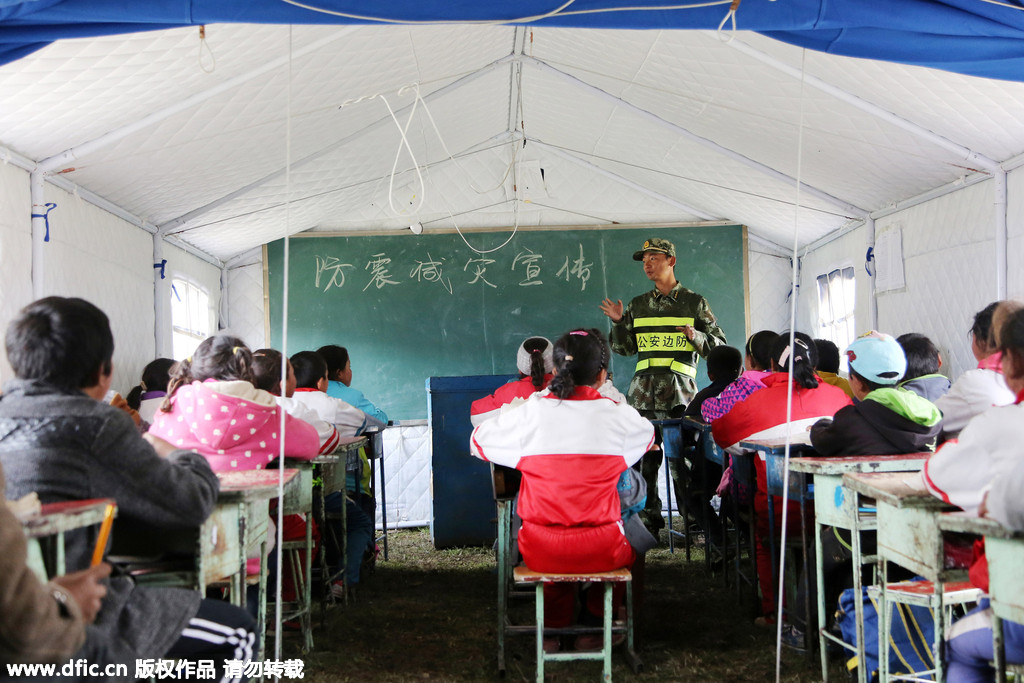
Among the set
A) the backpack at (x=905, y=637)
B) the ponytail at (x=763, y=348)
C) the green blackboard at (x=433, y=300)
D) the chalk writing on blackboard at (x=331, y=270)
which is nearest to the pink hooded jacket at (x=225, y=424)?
the backpack at (x=905, y=637)

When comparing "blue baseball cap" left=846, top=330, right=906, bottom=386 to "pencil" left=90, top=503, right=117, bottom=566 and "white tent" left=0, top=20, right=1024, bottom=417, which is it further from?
"pencil" left=90, top=503, right=117, bottom=566

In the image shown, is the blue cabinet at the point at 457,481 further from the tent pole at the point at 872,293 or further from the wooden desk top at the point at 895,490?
the wooden desk top at the point at 895,490

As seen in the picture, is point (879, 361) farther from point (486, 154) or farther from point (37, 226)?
point (486, 154)

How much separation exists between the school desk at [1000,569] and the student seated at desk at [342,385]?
3.08m

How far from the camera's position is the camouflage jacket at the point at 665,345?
4.70 meters

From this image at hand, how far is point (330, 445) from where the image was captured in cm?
320

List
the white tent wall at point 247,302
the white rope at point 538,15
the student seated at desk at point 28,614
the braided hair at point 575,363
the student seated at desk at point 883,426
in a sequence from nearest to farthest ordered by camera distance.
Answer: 1. the student seated at desk at point 28,614
2. the white rope at point 538,15
3. the student seated at desk at point 883,426
4. the braided hair at point 575,363
5. the white tent wall at point 247,302

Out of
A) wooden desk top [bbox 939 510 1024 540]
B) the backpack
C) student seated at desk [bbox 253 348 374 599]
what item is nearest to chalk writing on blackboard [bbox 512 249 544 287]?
student seated at desk [bbox 253 348 374 599]

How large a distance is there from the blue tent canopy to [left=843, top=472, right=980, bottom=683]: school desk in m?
1.26

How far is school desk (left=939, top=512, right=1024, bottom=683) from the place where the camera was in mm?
1401

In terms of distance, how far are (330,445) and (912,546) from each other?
2118 mm

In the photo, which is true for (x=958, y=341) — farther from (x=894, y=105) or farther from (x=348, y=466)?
(x=348, y=466)

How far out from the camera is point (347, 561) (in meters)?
3.74

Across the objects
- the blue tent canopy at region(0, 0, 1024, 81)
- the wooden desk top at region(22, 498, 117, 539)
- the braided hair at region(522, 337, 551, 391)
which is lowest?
the wooden desk top at region(22, 498, 117, 539)
